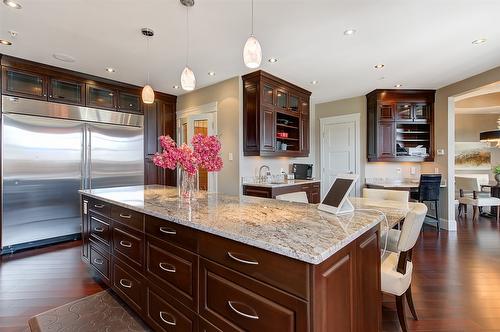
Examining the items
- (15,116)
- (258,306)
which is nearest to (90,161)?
(15,116)

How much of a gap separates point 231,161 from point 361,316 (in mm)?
3301

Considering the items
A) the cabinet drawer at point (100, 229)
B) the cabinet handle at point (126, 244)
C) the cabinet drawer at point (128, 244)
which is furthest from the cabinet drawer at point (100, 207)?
the cabinet handle at point (126, 244)

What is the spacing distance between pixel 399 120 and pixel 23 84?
6609mm

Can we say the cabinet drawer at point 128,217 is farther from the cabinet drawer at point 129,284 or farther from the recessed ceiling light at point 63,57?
the recessed ceiling light at point 63,57

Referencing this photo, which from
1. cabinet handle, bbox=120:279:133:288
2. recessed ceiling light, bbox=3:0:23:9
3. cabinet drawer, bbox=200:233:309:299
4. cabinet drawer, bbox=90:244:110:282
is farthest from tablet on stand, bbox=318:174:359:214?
recessed ceiling light, bbox=3:0:23:9

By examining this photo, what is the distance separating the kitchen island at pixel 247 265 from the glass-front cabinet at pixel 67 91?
294 centimetres

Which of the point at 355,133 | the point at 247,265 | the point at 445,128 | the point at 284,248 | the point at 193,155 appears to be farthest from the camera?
the point at 355,133

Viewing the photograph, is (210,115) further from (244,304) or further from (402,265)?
(244,304)

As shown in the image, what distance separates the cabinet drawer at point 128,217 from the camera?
1.85 metres

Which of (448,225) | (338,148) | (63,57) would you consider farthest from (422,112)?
(63,57)

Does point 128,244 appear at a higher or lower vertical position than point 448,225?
higher

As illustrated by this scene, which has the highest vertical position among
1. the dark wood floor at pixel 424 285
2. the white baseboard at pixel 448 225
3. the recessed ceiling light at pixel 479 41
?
the recessed ceiling light at pixel 479 41

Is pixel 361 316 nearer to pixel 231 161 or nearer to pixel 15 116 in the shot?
pixel 231 161

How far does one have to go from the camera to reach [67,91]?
4.08m
